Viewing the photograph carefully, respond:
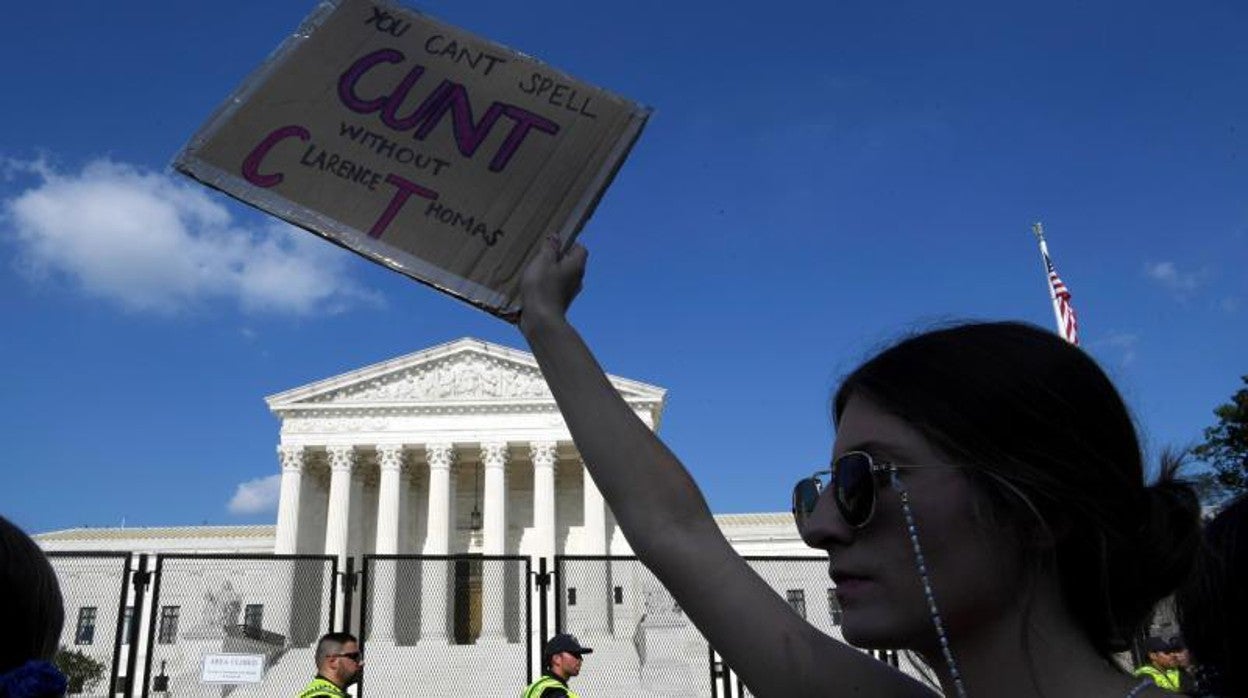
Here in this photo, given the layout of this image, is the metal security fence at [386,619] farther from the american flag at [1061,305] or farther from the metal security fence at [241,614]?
the american flag at [1061,305]

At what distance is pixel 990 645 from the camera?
1.40m

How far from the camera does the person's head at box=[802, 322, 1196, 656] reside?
1.39m

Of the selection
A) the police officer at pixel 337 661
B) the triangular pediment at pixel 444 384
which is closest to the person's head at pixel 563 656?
the police officer at pixel 337 661

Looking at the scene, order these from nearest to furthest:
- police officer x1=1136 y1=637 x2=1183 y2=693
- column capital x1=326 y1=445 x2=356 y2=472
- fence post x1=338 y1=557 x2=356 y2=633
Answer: police officer x1=1136 y1=637 x2=1183 y2=693 < fence post x1=338 y1=557 x2=356 y2=633 < column capital x1=326 y1=445 x2=356 y2=472

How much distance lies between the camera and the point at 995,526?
55.2 inches

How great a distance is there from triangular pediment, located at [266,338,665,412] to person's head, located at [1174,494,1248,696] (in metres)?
50.5

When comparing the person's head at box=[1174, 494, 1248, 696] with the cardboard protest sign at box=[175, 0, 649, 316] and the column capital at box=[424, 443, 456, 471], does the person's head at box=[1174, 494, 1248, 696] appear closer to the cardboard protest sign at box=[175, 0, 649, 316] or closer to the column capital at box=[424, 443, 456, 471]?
the cardboard protest sign at box=[175, 0, 649, 316]

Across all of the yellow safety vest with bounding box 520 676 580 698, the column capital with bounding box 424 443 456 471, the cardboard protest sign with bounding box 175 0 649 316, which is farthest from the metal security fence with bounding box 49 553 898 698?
the column capital with bounding box 424 443 456 471

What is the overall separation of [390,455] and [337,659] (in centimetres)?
4460

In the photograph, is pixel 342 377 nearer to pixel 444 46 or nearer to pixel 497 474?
pixel 497 474

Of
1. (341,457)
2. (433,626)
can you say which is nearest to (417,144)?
(433,626)

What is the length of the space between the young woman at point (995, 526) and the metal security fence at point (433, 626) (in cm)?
1106

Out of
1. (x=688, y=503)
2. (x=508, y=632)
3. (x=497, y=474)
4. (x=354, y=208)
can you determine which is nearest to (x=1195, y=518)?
(x=688, y=503)

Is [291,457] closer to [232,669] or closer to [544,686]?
[232,669]
